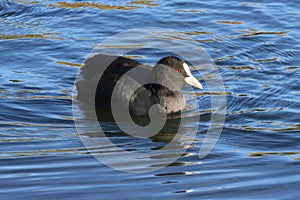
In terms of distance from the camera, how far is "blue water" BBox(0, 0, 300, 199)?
280 inches

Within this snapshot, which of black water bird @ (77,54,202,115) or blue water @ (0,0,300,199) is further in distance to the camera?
black water bird @ (77,54,202,115)

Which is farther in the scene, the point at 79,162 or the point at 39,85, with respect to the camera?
the point at 39,85

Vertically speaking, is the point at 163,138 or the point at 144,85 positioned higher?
the point at 144,85

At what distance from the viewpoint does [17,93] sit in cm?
997

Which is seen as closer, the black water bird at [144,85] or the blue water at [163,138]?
the blue water at [163,138]

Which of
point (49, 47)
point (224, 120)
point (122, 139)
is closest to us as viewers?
point (122, 139)

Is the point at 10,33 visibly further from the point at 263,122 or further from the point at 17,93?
the point at 263,122

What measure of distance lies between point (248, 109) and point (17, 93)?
2935 millimetres

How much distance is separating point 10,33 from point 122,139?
14.4 ft

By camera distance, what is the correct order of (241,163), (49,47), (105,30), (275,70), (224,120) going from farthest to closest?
(105,30)
(49,47)
(275,70)
(224,120)
(241,163)

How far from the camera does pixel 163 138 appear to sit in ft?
29.2

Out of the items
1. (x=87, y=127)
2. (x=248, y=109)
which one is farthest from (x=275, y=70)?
(x=87, y=127)

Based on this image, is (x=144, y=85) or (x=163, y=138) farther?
(x=144, y=85)

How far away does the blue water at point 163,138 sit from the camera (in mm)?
7109
